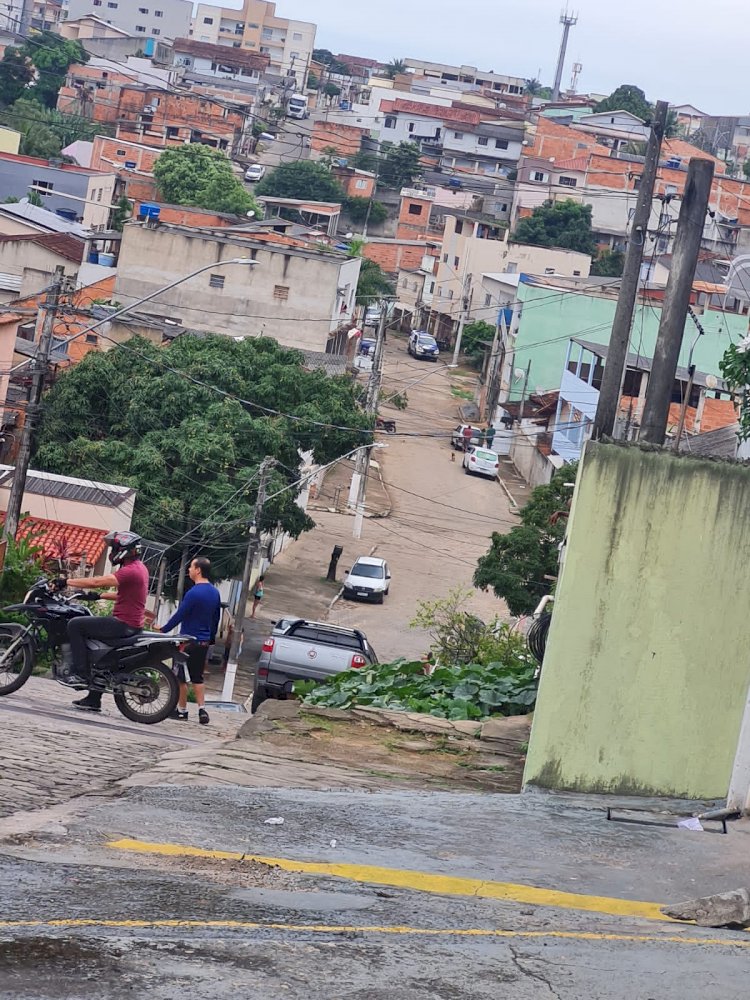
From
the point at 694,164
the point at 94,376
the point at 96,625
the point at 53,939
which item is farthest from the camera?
the point at 94,376

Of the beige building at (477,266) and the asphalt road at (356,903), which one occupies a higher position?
the beige building at (477,266)

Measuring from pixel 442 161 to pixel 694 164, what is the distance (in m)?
104

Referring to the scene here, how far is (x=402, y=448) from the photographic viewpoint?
58.4 meters

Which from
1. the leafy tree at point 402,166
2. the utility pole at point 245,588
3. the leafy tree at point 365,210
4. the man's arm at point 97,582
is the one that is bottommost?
the utility pole at point 245,588

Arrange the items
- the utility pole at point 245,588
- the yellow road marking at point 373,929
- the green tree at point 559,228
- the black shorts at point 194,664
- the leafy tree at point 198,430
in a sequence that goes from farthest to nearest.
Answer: the green tree at point 559,228, the leafy tree at point 198,430, the utility pole at point 245,588, the black shorts at point 194,664, the yellow road marking at point 373,929

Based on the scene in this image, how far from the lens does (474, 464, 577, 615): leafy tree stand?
107 feet

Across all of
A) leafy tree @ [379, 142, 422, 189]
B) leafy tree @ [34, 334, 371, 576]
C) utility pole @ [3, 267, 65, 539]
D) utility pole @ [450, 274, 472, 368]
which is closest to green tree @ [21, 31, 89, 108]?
leafy tree @ [379, 142, 422, 189]

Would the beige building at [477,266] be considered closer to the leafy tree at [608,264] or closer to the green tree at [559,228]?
the leafy tree at [608,264]

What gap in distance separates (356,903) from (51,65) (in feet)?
372

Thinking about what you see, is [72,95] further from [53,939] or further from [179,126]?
[53,939]

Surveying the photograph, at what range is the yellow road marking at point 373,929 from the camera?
5.79 meters

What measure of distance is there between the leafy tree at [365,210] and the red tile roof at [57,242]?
130ft

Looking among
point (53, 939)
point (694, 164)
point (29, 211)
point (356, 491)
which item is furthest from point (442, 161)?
point (53, 939)

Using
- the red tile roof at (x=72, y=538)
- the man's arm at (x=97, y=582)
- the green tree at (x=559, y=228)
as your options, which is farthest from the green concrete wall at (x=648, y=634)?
the green tree at (x=559, y=228)
